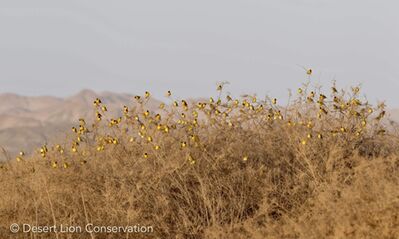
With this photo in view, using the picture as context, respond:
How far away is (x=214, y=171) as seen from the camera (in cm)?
733

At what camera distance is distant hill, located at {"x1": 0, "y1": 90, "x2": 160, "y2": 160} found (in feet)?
184

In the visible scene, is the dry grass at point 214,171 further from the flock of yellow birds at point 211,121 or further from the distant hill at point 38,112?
the distant hill at point 38,112

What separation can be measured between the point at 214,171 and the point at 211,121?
Answer: 2.65 ft

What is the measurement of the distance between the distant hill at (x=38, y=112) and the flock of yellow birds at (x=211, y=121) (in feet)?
137

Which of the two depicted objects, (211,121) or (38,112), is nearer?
(211,121)

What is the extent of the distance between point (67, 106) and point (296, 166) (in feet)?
255

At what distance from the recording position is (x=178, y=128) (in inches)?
310

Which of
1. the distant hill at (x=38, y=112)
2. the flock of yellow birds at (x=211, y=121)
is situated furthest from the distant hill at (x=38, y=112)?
the flock of yellow birds at (x=211, y=121)

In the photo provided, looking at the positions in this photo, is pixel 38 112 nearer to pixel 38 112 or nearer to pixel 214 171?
pixel 38 112

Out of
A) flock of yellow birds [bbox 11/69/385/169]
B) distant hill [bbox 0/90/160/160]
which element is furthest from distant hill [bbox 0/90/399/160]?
flock of yellow birds [bbox 11/69/385/169]

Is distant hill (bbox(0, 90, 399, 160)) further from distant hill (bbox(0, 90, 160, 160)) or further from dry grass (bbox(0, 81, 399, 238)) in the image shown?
dry grass (bbox(0, 81, 399, 238))

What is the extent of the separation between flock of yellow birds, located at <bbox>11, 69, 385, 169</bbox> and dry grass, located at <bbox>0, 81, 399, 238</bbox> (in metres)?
0.01

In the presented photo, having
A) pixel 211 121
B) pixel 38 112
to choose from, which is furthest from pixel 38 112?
pixel 211 121

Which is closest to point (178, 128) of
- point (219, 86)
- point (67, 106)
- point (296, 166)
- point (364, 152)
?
point (219, 86)
